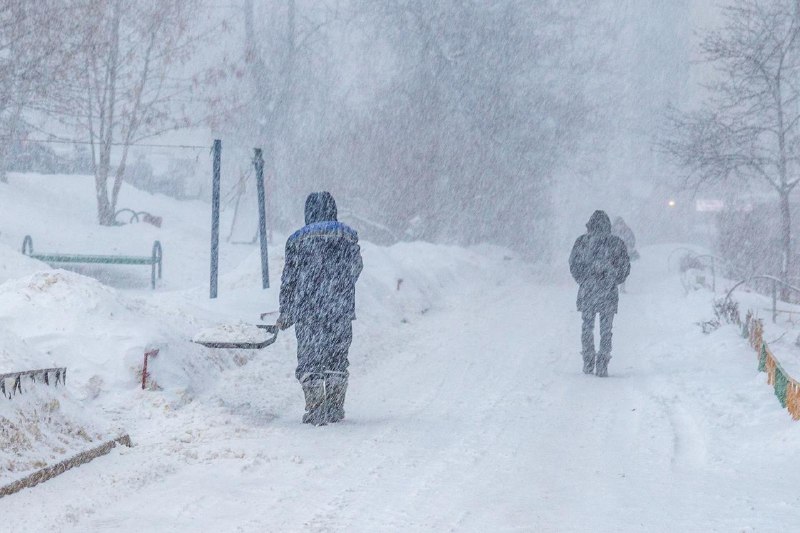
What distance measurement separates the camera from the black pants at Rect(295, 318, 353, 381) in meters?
7.84

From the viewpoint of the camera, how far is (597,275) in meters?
11.2

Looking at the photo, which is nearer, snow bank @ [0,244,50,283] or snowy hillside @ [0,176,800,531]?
snowy hillside @ [0,176,800,531]

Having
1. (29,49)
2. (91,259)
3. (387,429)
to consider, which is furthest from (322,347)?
(91,259)

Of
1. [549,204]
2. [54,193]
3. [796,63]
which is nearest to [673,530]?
[796,63]

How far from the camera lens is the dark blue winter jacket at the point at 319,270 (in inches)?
310

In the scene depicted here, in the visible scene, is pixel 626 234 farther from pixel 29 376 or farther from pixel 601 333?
pixel 29 376

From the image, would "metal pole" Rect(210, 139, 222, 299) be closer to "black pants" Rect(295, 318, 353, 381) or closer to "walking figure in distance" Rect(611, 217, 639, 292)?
"black pants" Rect(295, 318, 353, 381)

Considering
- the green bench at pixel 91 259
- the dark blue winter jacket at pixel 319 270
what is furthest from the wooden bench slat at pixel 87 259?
the dark blue winter jacket at pixel 319 270

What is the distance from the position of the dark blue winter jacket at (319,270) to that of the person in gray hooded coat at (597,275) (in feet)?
13.3

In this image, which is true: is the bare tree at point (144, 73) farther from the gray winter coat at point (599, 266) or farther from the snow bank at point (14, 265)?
the gray winter coat at point (599, 266)

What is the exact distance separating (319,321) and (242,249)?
20481 millimetres

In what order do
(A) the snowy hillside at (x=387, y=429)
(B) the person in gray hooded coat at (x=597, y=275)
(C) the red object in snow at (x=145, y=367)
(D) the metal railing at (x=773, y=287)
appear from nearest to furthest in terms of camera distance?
(A) the snowy hillside at (x=387, y=429), (C) the red object in snow at (x=145, y=367), (B) the person in gray hooded coat at (x=597, y=275), (D) the metal railing at (x=773, y=287)

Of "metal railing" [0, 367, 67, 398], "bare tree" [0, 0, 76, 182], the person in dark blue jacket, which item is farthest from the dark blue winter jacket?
"bare tree" [0, 0, 76, 182]

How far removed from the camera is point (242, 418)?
768 cm
